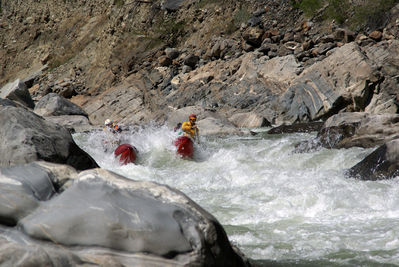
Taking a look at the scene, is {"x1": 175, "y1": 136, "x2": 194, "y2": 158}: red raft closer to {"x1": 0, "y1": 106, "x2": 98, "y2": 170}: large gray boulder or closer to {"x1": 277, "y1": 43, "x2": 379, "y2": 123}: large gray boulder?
{"x1": 0, "y1": 106, "x2": 98, "y2": 170}: large gray boulder

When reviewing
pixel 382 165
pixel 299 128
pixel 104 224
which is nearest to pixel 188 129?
pixel 299 128

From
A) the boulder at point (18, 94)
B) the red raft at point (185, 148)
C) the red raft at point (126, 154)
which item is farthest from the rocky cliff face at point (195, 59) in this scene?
the red raft at point (126, 154)

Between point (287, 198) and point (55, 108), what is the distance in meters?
14.1

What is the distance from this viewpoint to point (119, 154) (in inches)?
377

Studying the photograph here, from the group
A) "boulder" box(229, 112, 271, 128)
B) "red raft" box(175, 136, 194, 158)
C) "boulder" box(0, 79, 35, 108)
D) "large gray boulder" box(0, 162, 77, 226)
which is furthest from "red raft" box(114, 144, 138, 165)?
"boulder" box(0, 79, 35, 108)

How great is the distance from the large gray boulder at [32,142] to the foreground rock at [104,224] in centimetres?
333

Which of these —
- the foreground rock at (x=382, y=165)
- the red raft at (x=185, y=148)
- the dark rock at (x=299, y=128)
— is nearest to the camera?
the foreground rock at (x=382, y=165)

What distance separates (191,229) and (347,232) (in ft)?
7.58

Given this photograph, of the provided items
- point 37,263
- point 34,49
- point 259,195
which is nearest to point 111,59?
point 34,49

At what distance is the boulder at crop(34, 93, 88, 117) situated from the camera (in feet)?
59.1

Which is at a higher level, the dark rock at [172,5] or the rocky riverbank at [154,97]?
the dark rock at [172,5]

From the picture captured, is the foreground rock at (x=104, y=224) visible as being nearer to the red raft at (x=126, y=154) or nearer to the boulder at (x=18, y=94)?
the red raft at (x=126, y=154)

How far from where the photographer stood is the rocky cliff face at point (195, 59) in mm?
14500

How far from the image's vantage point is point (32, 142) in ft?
20.0
